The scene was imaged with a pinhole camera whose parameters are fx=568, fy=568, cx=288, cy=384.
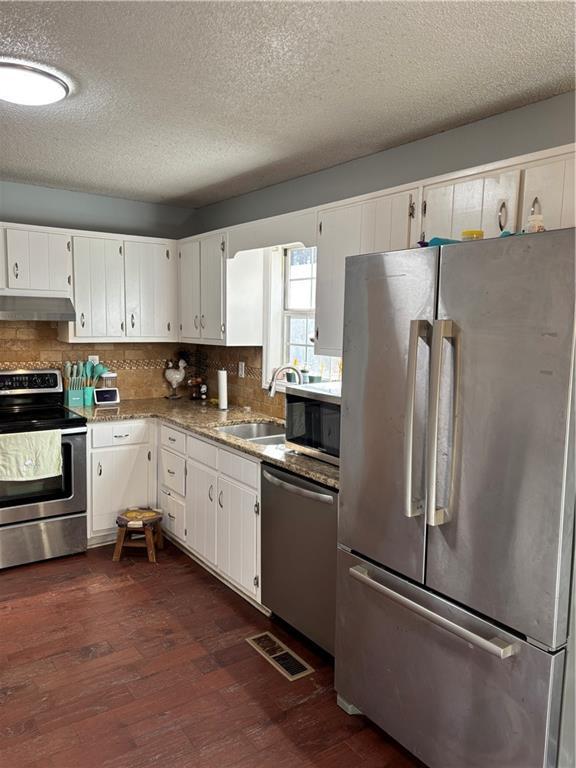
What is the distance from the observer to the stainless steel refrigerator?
1.54 meters

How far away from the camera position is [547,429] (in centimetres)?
152

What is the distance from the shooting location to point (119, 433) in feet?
13.0

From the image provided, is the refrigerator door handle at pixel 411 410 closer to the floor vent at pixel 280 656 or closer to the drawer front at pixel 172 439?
the floor vent at pixel 280 656

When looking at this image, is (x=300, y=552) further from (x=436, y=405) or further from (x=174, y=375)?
(x=174, y=375)

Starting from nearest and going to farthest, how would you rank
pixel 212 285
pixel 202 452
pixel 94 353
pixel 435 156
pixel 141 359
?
1. pixel 435 156
2. pixel 202 452
3. pixel 212 285
4. pixel 94 353
5. pixel 141 359

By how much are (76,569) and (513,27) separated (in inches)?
141

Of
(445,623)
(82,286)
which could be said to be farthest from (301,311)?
(445,623)

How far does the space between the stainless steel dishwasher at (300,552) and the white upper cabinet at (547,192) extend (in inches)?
54.0

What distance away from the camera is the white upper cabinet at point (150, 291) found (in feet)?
14.3

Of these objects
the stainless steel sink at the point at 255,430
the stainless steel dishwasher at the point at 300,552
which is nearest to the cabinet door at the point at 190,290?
the stainless steel sink at the point at 255,430

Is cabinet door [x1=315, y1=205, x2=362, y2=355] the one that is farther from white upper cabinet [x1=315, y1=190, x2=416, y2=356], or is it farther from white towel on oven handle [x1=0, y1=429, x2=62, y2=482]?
white towel on oven handle [x1=0, y1=429, x2=62, y2=482]

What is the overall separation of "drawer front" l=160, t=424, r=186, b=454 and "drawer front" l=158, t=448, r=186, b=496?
48 mm

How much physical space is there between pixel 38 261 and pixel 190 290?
1086mm

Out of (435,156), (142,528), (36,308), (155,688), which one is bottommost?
(155,688)
